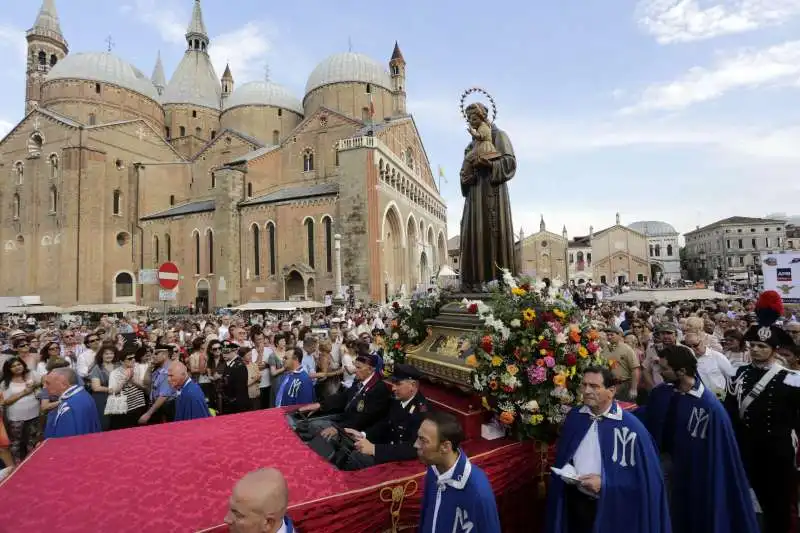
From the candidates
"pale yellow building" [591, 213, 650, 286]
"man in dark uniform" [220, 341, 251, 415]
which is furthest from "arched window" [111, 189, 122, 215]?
"pale yellow building" [591, 213, 650, 286]

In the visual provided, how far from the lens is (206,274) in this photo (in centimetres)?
3347

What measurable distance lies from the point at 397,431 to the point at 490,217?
251 cm

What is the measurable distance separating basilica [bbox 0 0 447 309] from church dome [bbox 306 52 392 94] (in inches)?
4.9

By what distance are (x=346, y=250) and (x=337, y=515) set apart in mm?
26709

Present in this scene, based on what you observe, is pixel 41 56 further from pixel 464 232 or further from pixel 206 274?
pixel 464 232

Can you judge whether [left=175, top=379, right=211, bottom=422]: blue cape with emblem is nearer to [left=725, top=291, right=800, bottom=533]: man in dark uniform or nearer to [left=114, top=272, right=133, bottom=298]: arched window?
[left=725, top=291, right=800, bottom=533]: man in dark uniform

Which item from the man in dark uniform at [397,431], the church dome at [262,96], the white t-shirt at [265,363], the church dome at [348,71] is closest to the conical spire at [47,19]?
the church dome at [262,96]

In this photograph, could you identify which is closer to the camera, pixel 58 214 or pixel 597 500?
pixel 597 500

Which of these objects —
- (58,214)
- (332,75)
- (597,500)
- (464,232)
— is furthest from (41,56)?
(597,500)

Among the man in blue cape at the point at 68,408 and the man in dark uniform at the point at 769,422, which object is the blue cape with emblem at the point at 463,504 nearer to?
the man in dark uniform at the point at 769,422

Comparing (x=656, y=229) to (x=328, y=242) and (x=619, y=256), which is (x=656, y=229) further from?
(x=328, y=242)

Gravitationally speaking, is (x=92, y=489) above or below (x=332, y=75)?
below

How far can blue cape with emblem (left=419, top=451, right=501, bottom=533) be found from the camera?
7.30 ft

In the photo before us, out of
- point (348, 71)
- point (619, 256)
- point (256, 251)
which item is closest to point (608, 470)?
point (256, 251)
